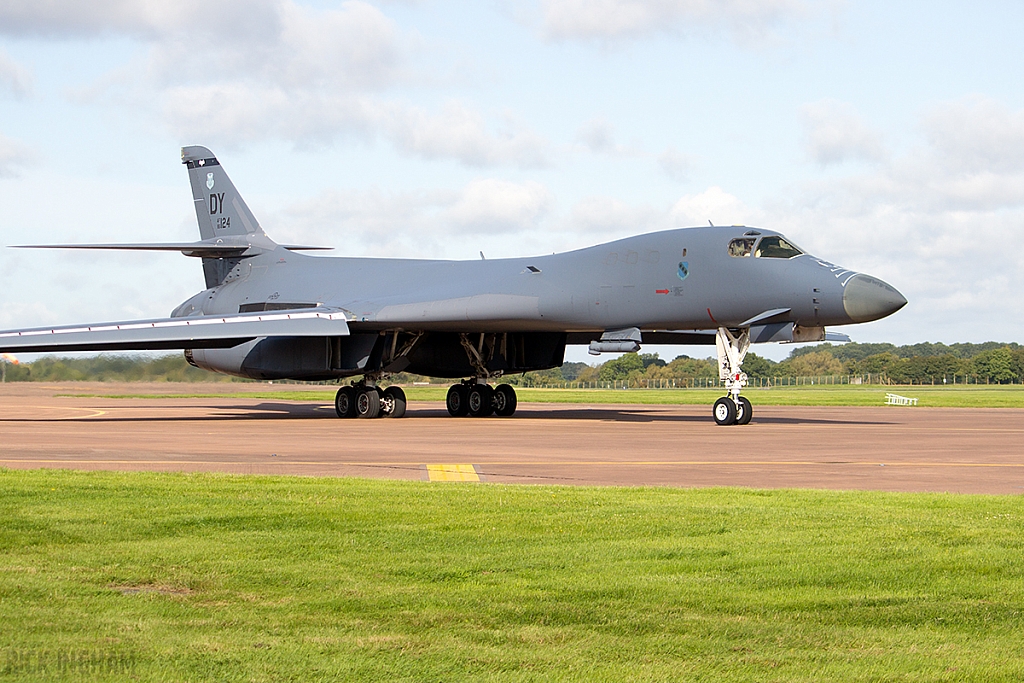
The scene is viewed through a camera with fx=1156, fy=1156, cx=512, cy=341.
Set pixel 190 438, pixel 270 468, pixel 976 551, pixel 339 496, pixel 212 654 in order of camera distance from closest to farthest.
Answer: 1. pixel 212 654
2. pixel 976 551
3. pixel 339 496
4. pixel 270 468
5. pixel 190 438

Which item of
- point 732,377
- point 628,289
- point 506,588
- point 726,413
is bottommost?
point 506,588

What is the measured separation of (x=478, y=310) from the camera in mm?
24031

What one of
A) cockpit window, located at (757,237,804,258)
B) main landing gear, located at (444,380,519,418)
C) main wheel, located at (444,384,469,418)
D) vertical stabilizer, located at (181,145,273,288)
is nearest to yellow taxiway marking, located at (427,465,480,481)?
cockpit window, located at (757,237,804,258)

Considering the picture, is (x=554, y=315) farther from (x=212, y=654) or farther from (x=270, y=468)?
(x=212, y=654)

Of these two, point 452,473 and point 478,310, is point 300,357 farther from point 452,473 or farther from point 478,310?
point 452,473

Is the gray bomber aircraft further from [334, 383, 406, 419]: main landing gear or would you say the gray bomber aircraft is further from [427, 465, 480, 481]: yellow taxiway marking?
[427, 465, 480, 481]: yellow taxiway marking

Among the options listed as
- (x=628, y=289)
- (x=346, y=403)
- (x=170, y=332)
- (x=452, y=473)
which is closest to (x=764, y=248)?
(x=628, y=289)

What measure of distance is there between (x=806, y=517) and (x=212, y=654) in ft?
15.1

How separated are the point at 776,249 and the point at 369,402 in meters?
9.90

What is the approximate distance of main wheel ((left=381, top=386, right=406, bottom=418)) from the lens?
86.8 ft

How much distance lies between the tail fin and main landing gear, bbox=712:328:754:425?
14.6 metres

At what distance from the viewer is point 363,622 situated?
A: 4.81m

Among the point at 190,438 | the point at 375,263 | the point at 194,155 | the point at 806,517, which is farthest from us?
the point at 194,155

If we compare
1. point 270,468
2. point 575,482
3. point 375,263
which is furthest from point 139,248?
point 575,482
